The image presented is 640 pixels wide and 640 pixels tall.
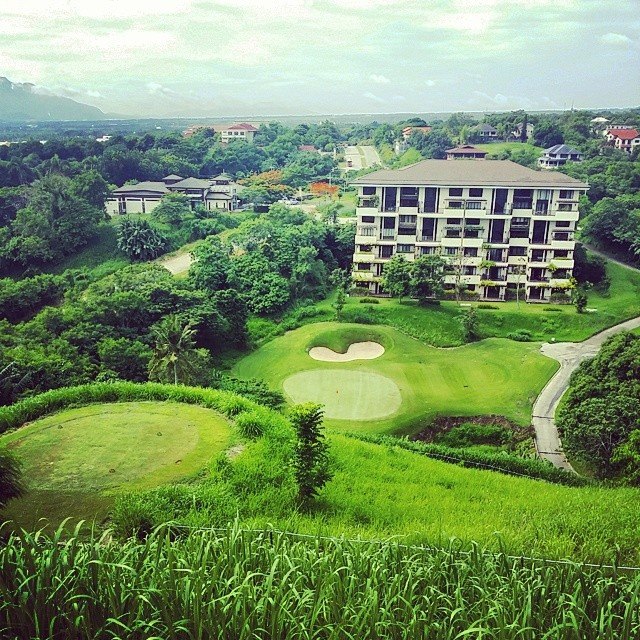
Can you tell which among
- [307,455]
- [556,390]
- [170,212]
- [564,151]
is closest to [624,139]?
[564,151]

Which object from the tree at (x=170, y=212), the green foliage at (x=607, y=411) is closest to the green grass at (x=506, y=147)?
the tree at (x=170, y=212)

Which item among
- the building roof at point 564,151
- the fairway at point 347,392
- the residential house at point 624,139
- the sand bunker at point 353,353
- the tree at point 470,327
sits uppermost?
the residential house at point 624,139

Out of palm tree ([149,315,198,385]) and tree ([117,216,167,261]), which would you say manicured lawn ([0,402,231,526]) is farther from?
tree ([117,216,167,261])

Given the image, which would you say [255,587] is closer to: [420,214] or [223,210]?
[420,214]

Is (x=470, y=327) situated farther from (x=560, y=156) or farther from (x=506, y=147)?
(x=506, y=147)

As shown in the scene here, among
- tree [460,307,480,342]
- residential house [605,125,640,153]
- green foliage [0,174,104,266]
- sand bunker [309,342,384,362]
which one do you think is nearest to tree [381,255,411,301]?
tree [460,307,480,342]

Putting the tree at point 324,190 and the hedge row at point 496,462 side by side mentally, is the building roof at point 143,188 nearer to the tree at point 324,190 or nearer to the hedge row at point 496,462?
the tree at point 324,190
